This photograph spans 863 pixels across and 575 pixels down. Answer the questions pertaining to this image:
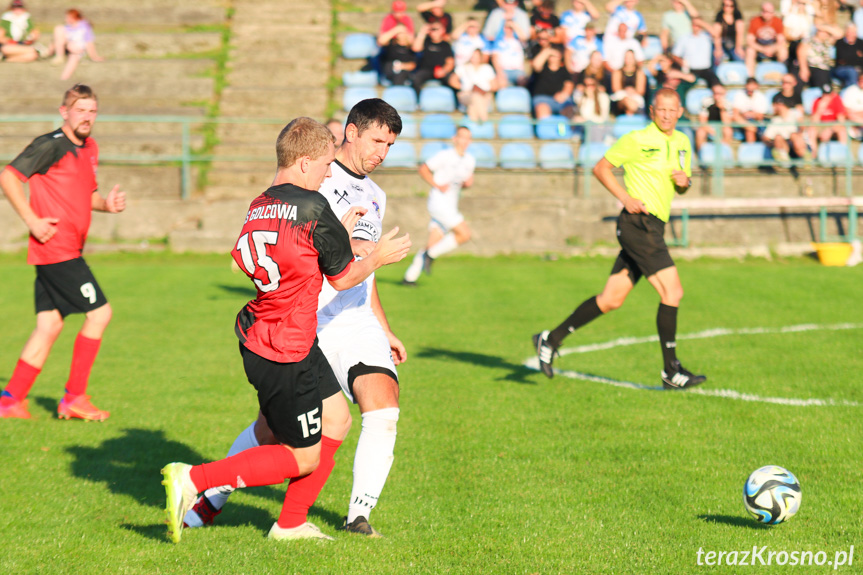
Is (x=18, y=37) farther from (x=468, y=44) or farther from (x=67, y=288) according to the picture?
(x=67, y=288)

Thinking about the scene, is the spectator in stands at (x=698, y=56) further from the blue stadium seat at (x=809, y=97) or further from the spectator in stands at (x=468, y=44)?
the spectator in stands at (x=468, y=44)

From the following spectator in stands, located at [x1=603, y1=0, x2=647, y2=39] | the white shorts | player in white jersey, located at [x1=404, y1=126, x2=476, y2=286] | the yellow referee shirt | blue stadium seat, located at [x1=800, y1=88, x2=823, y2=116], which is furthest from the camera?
spectator in stands, located at [x1=603, y1=0, x2=647, y2=39]

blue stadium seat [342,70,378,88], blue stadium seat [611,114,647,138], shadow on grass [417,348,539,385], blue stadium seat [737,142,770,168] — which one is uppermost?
blue stadium seat [342,70,378,88]

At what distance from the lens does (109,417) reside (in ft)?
22.6

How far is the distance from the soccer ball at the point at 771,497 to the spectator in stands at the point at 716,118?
15858 millimetres

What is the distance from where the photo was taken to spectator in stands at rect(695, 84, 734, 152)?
63.9ft

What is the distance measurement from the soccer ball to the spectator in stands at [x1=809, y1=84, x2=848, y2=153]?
54.5 ft

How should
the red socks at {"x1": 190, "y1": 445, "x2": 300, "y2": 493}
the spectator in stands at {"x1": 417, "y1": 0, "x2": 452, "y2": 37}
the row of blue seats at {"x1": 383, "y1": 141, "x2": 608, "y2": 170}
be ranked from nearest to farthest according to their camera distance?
the red socks at {"x1": 190, "y1": 445, "x2": 300, "y2": 493} < the row of blue seats at {"x1": 383, "y1": 141, "x2": 608, "y2": 170} < the spectator in stands at {"x1": 417, "y1": 0, "x2": 452, "y2": 37}

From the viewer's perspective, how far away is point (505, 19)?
845 inches

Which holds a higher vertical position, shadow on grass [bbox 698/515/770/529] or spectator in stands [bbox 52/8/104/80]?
spectator in stands [bbox 52/8/104/80]

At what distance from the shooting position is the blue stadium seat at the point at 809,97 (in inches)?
804

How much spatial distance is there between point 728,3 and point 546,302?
12.5 meters

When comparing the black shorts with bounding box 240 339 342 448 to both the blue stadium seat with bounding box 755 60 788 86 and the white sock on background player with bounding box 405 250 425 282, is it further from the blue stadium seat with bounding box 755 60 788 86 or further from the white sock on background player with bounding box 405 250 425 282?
the blue stadium seat with bounding box 755 60 788 86

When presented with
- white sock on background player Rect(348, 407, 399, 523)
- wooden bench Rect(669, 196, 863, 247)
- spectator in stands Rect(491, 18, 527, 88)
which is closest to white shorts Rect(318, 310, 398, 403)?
white sock on background player Rect(348, 407, 399, 523)
